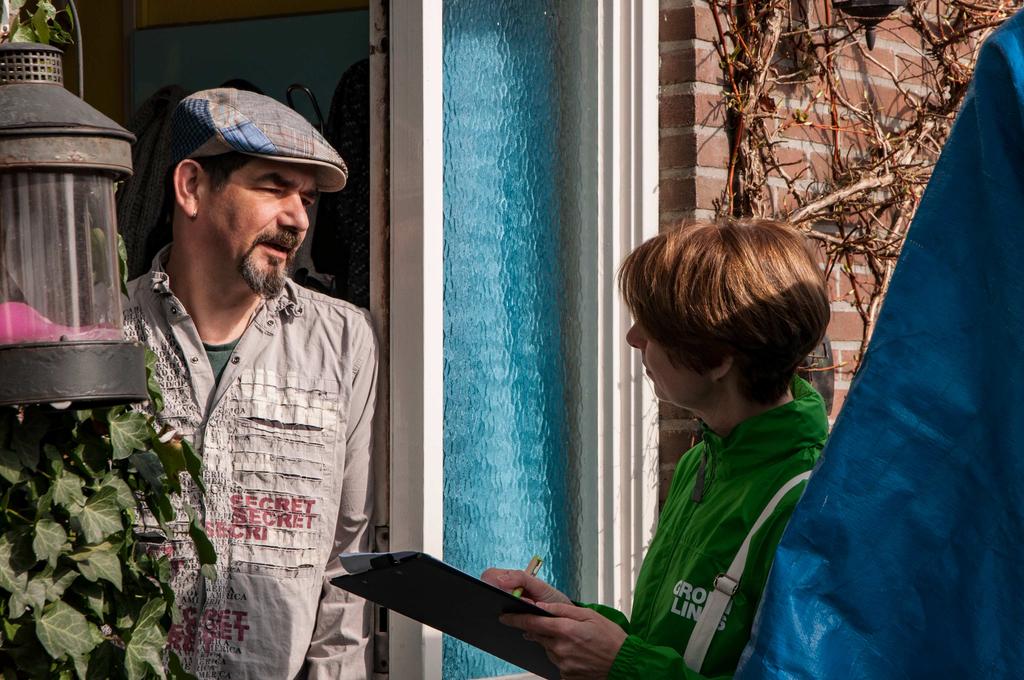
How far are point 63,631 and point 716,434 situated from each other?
988 millimetres

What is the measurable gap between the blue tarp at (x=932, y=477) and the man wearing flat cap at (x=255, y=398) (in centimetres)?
167

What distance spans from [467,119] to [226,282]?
0.72 m

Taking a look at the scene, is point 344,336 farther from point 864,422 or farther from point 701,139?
point 864,422

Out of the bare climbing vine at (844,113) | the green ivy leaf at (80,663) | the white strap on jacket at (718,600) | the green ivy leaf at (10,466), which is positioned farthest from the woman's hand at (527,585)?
the bare climbing vine at (844,113)

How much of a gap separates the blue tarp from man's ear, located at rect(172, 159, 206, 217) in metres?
1.90

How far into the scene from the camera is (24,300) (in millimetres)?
1751

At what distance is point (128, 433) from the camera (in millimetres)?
1916

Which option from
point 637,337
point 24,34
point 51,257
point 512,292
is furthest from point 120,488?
point 512,292

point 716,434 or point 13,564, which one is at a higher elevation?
point 716,434

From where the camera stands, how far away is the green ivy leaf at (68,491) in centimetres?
181

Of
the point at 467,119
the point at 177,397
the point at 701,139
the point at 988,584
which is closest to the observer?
the point at 988,584

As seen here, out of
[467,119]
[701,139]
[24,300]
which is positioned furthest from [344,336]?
[24,300]

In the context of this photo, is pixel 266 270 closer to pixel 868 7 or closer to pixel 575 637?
pixel 575 637

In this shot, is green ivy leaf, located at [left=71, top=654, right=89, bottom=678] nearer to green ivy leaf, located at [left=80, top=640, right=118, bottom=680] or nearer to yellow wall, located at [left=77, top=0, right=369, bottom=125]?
green ivy leaf, located at [left=80, top=640, right=118, bottom=680]
